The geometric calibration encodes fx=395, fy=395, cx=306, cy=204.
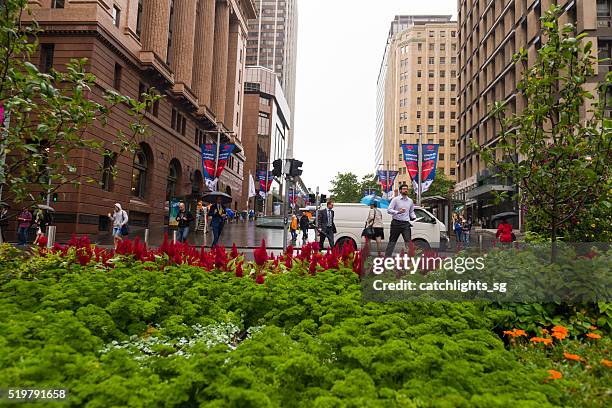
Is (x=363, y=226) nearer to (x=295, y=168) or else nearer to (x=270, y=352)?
(x=295, y=168)

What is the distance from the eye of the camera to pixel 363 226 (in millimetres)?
16516

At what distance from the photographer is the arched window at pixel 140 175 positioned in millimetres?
27422

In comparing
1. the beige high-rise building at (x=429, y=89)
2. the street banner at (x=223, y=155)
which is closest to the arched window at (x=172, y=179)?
the street banner at (x=223, y=155)

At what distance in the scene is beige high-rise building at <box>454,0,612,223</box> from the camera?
92.6ft

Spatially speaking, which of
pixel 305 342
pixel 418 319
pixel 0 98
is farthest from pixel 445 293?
pixel 0 98

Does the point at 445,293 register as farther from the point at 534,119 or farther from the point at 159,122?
the point at 159,122

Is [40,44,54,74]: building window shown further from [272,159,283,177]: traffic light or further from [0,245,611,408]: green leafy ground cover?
[0,245,611,408]: green leafy ground cover

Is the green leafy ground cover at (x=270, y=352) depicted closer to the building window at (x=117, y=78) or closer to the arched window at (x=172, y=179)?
the building window at (x=117, y=78)

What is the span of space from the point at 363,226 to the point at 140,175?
18923 millimetres

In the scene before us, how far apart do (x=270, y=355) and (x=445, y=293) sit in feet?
7.69

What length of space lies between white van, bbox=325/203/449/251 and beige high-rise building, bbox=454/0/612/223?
13164 millimetres

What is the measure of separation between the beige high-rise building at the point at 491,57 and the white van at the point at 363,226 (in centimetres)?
1316

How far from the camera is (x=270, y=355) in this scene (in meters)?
2.43

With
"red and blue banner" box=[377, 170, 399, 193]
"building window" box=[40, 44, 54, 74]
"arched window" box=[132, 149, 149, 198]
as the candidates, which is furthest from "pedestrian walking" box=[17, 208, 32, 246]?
"red and blue banner" box=[377, 170, 399, 193]
